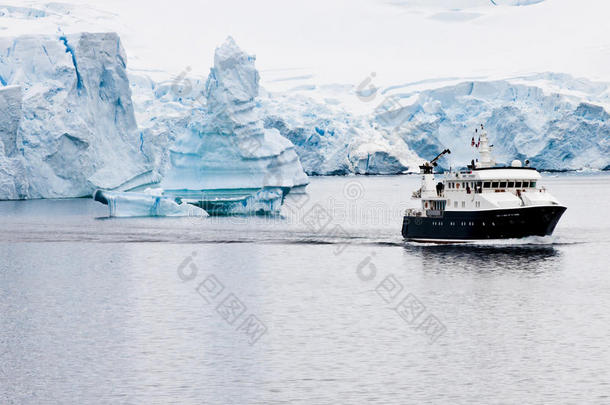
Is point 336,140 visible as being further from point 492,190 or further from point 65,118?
point 492,190

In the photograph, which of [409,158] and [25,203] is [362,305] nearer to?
[25,203]

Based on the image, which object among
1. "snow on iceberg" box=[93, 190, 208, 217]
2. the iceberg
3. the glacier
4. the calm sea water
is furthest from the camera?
the glacier

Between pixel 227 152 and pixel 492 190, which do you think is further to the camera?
pixel 227 152

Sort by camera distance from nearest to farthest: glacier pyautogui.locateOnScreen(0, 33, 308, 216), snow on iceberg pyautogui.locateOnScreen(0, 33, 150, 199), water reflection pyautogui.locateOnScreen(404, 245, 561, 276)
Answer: water reflection pyautogui.locateOnScreen(404, 245, 561, 276) → glacier pyautogui.locateOnScreen(0, 33, 308, 216) → snow on iceberg pyautogui.locateOnScreen(0, 33, 150, 199)

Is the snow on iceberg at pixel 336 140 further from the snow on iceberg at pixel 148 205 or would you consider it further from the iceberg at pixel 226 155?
the snow on iceberg at pixel 148 205

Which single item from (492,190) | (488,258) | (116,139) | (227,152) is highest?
(492,190)

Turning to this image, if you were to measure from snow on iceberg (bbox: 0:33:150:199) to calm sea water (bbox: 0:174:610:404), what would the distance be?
27.1 metres

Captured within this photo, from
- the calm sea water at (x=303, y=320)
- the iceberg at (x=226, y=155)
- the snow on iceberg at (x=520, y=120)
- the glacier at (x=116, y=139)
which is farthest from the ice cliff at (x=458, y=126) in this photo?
the calm sea water at (x=303, y=320)

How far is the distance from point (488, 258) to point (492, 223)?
4.10 m

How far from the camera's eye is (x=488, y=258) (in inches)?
1494

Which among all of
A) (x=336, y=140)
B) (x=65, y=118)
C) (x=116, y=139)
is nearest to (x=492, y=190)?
(x=65, y=118)

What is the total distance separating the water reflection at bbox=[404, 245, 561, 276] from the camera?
35156 mm

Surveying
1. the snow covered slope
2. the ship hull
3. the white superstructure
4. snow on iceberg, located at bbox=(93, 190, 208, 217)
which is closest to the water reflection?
the ship hull

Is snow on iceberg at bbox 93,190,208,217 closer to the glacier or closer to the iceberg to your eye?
the glacier
